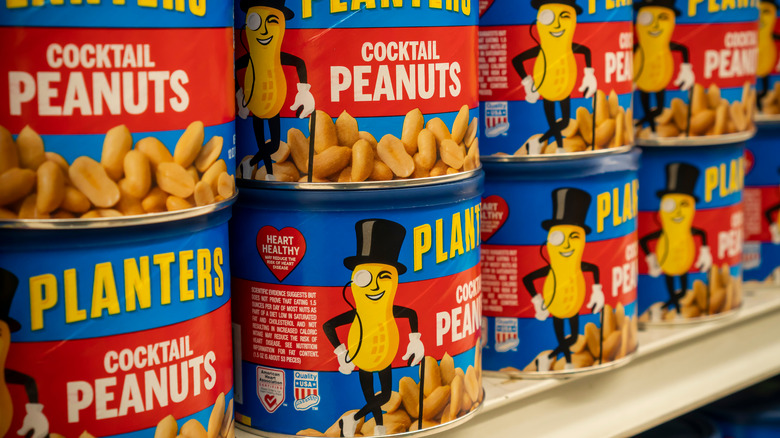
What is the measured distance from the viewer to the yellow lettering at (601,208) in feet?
4.60

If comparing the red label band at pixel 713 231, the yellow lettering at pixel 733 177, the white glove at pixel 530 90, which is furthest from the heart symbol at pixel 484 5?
the yellow lettering at pixel 733 177

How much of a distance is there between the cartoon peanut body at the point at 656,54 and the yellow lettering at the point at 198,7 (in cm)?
90

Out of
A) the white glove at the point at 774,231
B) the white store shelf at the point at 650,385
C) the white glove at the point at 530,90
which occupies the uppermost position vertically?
the white glove at the point at 530,90

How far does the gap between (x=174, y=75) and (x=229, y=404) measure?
1.40 ft

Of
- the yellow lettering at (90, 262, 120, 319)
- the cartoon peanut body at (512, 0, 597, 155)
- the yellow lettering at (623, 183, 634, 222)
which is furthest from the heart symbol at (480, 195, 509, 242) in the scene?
the yellow lettering at (90, 262, 120, 319)

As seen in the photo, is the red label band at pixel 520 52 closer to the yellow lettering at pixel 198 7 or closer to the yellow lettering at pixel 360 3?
the yellow lettering at pixel 360 3

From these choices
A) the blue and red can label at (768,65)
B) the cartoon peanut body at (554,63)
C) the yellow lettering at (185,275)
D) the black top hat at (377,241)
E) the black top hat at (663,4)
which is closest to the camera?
the yellow lettering at (185,275)

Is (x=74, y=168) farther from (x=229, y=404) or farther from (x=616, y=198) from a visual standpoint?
(x=616, y=198)

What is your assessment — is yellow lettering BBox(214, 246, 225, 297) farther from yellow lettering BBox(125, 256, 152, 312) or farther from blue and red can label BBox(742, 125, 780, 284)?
blue and red can label BBox(742, 125, 780, 284)

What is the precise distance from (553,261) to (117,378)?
0.72 metres

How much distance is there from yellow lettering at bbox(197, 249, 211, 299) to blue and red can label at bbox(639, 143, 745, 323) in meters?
0.93

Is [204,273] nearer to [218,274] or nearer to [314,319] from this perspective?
[218,274]

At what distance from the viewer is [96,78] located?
0.89 m

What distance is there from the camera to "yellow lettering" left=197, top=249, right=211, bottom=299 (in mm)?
1021
